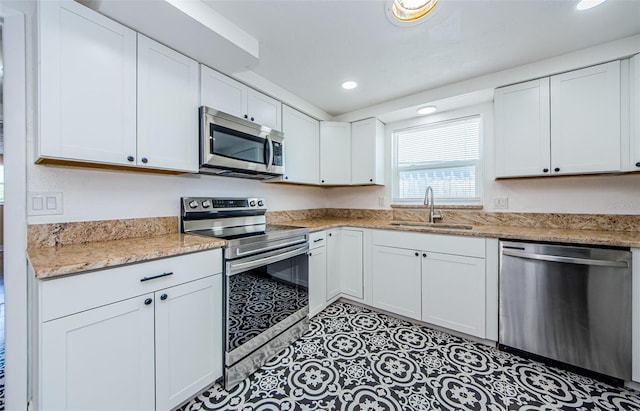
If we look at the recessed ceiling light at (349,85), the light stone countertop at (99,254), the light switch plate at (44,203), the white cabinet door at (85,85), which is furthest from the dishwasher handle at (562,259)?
the light switch plate at (44,203)

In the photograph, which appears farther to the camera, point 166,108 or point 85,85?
point 166,108

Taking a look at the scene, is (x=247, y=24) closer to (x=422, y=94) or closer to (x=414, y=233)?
(x=422, y=94)

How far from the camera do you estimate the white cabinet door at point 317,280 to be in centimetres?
234

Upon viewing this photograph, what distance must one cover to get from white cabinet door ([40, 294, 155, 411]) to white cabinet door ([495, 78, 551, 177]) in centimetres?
280

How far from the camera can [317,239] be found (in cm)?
241

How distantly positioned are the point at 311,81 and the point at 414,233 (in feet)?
5.58

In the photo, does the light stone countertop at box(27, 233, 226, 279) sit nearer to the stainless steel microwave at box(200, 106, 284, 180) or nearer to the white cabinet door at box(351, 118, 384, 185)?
the stainless steel microwave at box(200, 106, 284, 180)

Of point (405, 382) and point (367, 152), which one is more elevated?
point (367, 152)

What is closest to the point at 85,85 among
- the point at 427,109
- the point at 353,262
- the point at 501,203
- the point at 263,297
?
the point at 263,297

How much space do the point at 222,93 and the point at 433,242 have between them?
6.92 ft

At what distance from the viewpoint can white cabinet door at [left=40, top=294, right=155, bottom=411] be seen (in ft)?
3.19

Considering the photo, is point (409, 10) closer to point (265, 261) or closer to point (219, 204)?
point (265, 261)

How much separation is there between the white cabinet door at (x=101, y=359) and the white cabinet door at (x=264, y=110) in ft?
5.32

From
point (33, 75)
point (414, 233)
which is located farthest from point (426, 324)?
point (33, 75)
